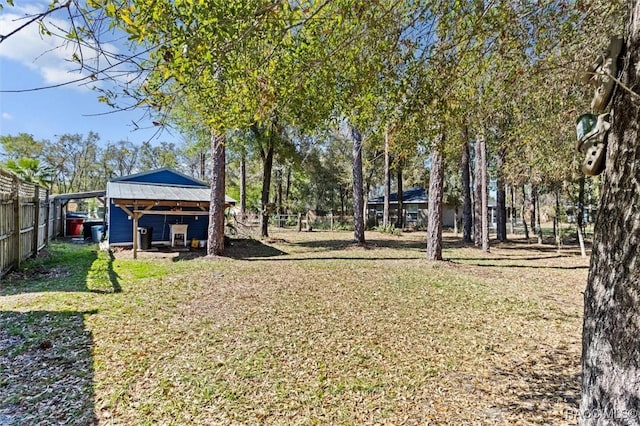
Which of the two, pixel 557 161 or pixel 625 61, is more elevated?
pixel 557 161

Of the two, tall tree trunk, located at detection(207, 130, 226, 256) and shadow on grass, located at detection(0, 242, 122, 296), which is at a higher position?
tall tree trunk, located at detection(207, 130, 226, 256)

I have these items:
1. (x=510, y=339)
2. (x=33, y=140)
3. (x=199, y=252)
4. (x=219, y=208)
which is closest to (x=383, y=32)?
(x=510, y=339)

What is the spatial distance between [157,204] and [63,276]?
4.06 metres

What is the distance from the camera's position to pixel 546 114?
569 cm

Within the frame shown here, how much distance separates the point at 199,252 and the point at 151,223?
8.30ft

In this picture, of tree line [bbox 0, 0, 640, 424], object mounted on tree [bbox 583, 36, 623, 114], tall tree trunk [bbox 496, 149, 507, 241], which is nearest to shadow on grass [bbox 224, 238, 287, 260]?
tree line [bbox 0, 0, 640, 424]

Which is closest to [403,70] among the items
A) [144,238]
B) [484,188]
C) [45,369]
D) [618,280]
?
[618,280]

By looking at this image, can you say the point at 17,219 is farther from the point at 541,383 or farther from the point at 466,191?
the point at 466,191

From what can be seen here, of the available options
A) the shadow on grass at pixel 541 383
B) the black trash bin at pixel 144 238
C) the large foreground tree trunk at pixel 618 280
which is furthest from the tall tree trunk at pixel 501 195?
the large foreground tree trunk at pixel 618 280

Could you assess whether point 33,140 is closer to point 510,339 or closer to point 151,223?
point 151,223

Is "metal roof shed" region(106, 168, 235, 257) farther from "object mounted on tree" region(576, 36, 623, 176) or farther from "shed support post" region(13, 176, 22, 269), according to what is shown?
"object mounted on tree" region(576, 36, 623, 176)

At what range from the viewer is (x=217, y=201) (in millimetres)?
9930

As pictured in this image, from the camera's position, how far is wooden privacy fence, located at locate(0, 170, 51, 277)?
6.35m

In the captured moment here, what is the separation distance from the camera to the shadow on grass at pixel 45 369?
2717mm
